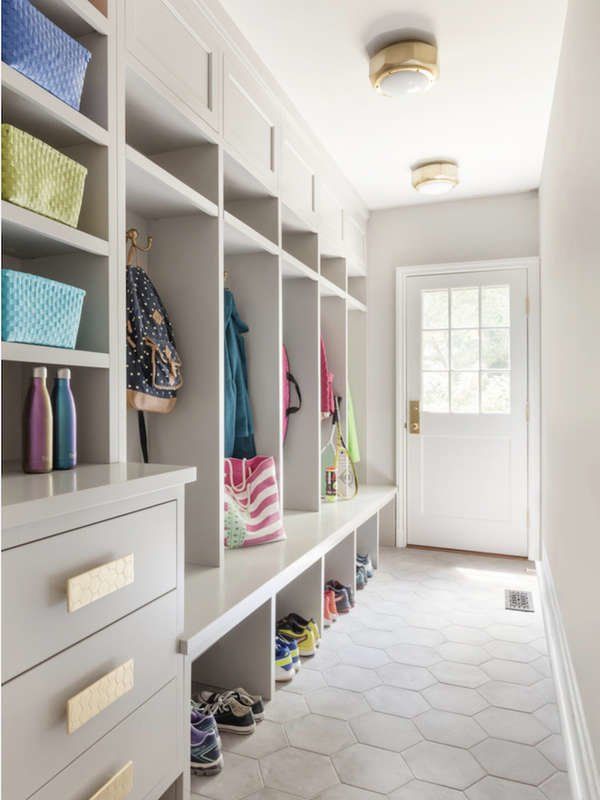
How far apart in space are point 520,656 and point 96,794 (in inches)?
76.8

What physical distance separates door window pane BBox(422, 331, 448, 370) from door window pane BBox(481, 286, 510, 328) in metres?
0.28

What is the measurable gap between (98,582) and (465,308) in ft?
11.1

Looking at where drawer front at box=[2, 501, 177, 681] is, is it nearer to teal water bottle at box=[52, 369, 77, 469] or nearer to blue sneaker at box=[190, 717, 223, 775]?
teal water bottle at box=[52, 369, 77, 469]

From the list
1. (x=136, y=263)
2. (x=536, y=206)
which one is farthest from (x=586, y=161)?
(x=536, y=206)

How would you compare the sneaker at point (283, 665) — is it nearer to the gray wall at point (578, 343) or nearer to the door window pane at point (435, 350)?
the gray wall at point (578, 343)

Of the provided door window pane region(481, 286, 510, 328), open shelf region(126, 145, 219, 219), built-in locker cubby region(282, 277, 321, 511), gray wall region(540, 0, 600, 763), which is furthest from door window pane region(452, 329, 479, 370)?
open shelf region(126, 145, 219, 219)

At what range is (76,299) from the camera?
137 centimetres

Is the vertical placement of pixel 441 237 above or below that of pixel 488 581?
above

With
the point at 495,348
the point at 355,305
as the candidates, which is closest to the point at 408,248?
Result: the point at 355,305

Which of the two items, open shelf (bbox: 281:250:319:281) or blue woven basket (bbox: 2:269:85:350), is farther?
open shelf (bbox: 281:250:319:281)

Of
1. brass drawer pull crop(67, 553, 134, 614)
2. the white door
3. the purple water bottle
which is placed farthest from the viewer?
the white door

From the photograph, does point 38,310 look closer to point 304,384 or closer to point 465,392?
point 304,384

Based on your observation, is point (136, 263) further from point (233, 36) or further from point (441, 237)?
point (441, 237)

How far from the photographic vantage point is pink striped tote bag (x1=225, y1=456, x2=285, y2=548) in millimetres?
2387
